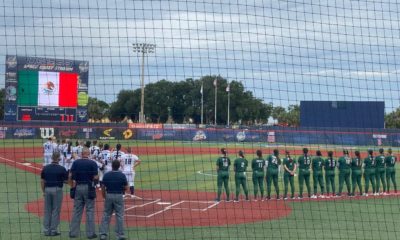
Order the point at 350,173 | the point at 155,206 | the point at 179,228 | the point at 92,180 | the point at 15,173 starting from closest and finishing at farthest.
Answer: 1. the point at 92,180
2. the point at 179,228
3. the point at 155,206
4. the point at 350,173
5. the point at 15,173

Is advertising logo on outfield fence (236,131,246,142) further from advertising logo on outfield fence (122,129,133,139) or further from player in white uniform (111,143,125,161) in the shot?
player in white uniform (111,143,125,161)

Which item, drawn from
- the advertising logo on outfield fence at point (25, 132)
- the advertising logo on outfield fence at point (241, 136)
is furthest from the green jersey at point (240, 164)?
the advertising logo on outfield fence at point (25, 132)

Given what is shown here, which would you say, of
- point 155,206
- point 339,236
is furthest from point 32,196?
point 339,236

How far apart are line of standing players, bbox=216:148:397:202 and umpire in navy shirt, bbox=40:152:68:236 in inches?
211

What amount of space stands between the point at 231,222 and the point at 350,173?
246 inches

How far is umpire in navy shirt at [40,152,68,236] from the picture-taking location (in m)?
9.89

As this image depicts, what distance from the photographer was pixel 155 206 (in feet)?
44.2

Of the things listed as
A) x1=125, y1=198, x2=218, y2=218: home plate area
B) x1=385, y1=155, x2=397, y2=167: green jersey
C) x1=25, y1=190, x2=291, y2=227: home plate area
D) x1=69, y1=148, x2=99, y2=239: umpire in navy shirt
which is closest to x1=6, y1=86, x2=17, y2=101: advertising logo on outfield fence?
x1=25, y1=190, x2=291, y2=227: home plate area

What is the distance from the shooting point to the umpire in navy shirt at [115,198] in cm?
A: 955

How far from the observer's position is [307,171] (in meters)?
15.6

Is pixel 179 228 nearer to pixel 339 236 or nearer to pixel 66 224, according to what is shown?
pixel 66 224

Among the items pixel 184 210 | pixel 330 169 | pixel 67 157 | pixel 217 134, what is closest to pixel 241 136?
pixel 217 134

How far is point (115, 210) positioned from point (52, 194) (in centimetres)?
123

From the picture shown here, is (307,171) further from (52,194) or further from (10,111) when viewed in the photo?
(10,111)
